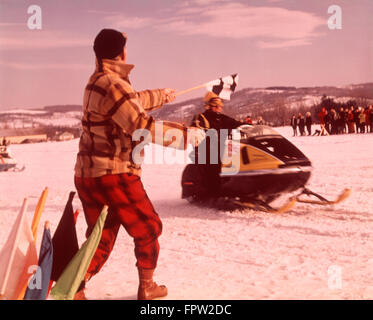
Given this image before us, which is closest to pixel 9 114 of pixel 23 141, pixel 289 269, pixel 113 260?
pixel 23 141

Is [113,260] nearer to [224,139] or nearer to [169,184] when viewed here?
[224,139]

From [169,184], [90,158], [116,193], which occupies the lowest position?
[169,184]

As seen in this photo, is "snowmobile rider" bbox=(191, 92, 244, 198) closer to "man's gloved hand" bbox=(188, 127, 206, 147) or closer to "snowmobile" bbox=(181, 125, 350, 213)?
"snowmobile" bbox=(181, 125, 350, 213)

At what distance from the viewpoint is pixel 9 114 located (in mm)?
4383

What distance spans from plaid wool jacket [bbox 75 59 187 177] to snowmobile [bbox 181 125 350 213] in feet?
7.99

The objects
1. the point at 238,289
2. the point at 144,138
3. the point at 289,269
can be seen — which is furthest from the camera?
the point at 289,269

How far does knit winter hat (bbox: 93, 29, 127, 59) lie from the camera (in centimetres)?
287

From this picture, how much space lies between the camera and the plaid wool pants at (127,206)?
2.88 m

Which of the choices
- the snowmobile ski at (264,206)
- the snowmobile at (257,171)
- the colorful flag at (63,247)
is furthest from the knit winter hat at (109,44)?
the snowmobile ski at (264,206)

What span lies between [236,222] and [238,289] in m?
1.76

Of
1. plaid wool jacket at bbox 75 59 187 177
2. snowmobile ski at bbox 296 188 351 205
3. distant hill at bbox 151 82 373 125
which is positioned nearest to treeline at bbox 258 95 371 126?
distant hill at bbox 151 82 373 125

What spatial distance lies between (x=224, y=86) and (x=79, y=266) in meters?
1.87

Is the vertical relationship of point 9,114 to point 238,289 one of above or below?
above

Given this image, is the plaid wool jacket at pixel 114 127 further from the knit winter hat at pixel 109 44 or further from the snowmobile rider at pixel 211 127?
the snowmobile rider at pixel 211 127
